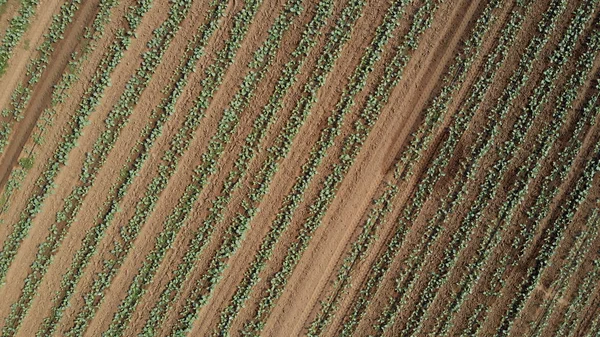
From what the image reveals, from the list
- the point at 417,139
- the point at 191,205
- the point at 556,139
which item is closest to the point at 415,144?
the point at 417,139

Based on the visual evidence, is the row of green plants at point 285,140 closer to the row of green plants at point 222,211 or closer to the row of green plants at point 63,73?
the row of green plants at point 222,211

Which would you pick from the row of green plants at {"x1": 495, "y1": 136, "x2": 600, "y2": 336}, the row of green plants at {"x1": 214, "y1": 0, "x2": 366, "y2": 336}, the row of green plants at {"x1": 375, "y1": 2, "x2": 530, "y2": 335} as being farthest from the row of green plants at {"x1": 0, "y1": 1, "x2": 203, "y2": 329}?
the row of green plants at {"x1": 495, "y1": 136, "x2": 600, "y2": 336}

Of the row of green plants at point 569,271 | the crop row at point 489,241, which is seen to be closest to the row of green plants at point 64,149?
the crop row at point 489,241

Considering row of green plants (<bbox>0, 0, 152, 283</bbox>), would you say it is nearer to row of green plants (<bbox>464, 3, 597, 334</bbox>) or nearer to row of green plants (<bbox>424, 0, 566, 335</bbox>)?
row of green plants (<bbox>424, 0, 566, 335</bbox>)

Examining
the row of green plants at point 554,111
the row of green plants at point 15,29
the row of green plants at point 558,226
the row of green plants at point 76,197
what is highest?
the row of green plants at point 554,111

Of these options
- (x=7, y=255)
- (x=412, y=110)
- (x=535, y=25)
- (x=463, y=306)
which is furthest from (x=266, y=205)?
(x=535, y=25)

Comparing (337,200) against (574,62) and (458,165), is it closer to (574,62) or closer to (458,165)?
(458,165)

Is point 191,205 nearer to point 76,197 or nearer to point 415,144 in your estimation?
point 76,197

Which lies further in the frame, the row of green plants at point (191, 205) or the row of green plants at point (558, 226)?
the row of green plants at point (558, 226)
